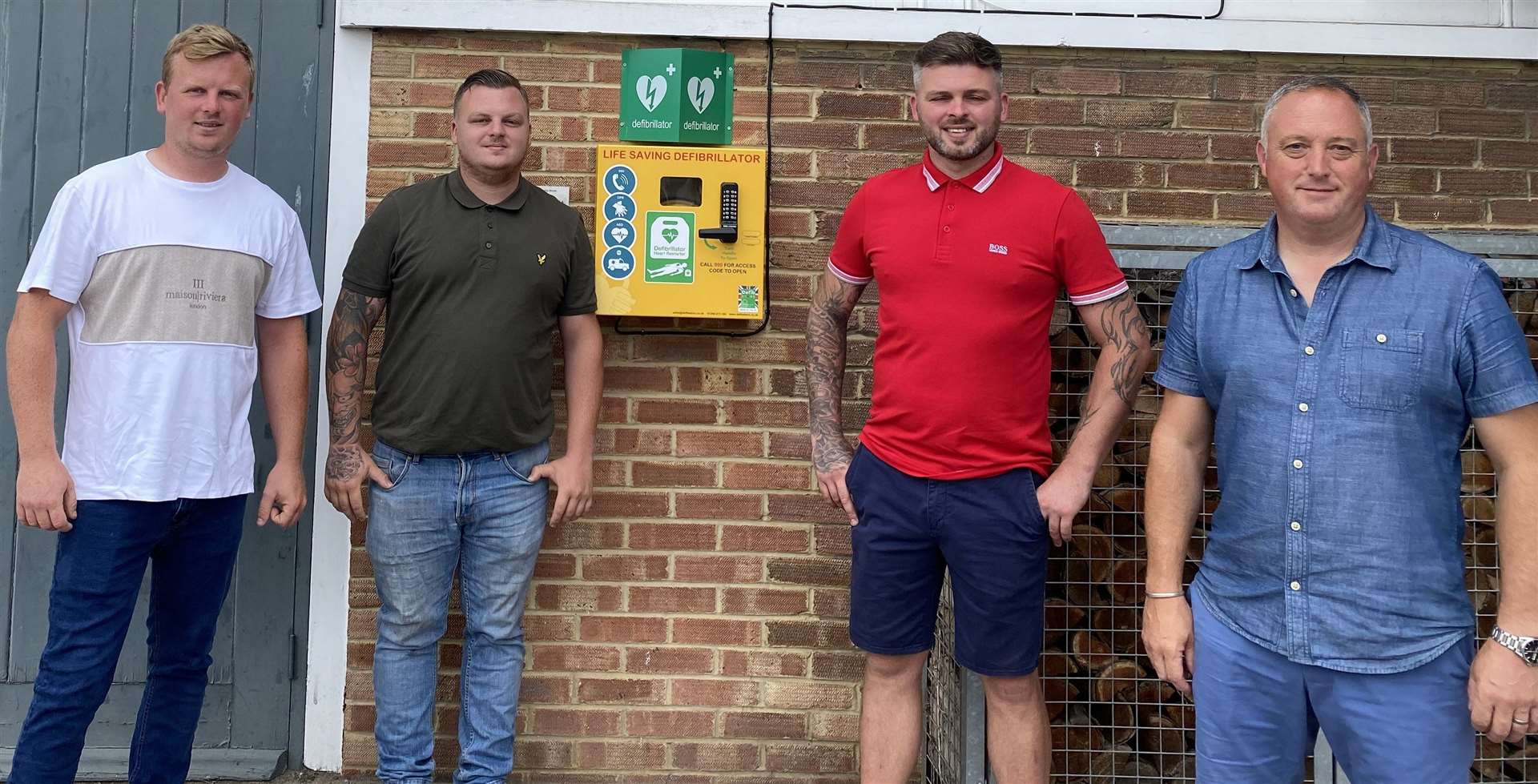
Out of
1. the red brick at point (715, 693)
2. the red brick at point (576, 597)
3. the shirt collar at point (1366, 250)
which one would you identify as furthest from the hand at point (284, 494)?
the shirt collar at point (1366, 250)

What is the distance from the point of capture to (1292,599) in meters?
2.18

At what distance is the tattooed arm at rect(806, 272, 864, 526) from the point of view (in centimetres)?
308

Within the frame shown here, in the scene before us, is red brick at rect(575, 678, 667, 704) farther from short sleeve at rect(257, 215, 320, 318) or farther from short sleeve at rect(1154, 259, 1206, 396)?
short sleeve at rect(1154, 259, 1206, 396)

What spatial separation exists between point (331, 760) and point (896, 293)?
2.31m

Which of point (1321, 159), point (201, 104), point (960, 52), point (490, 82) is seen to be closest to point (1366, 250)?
point (1321, 159)

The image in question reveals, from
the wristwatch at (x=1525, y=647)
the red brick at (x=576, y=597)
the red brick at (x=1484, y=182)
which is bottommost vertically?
the red brick at (x=576, y=597)

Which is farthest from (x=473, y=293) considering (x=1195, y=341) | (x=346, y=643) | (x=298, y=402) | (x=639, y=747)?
(x=1195, y=341)

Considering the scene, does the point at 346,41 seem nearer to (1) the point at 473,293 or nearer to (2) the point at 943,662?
(1) the point at 473,293

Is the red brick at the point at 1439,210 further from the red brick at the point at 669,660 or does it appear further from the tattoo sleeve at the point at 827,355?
the red brick at the point at 669,660

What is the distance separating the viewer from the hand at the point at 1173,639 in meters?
2.34

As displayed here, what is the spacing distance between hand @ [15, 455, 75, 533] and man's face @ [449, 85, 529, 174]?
1.25 meters

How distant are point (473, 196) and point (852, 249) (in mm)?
1033

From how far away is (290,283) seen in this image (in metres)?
3.13

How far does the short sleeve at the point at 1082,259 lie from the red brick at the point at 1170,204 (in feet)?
2.72
